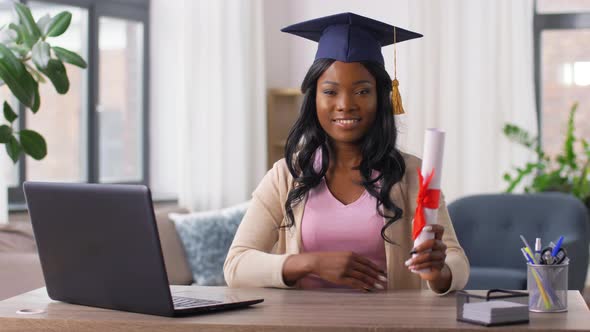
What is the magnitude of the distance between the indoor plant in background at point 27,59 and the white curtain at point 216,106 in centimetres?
174

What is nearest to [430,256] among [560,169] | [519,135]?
[560,169]

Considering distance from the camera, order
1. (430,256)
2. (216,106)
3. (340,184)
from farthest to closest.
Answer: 1. (216,106)
2. (340,184)
3. (430,256)

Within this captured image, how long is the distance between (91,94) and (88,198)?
3.38 metres

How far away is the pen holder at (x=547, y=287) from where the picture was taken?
1.71 metres

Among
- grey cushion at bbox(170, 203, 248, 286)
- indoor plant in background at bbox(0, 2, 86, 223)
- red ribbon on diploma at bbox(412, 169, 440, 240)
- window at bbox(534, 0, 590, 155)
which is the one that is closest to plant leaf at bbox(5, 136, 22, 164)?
indoor plant in background at bbox(0, 2, 86, 223)

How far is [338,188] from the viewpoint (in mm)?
2182

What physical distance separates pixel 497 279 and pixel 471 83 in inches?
68.3

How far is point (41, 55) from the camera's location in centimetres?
328

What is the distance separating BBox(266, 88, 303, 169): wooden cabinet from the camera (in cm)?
565

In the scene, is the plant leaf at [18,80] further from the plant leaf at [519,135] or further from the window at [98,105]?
the plant leaf at [519,135]

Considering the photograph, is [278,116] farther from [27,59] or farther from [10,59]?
[10,59]

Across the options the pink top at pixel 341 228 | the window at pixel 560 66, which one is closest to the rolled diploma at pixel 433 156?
the pink top at pixel 341 228

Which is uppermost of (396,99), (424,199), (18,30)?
(18,30)

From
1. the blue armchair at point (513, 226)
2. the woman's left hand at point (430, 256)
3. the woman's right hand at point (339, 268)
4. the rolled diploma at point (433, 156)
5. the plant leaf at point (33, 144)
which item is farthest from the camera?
the blue armchair at point (513, 226)
